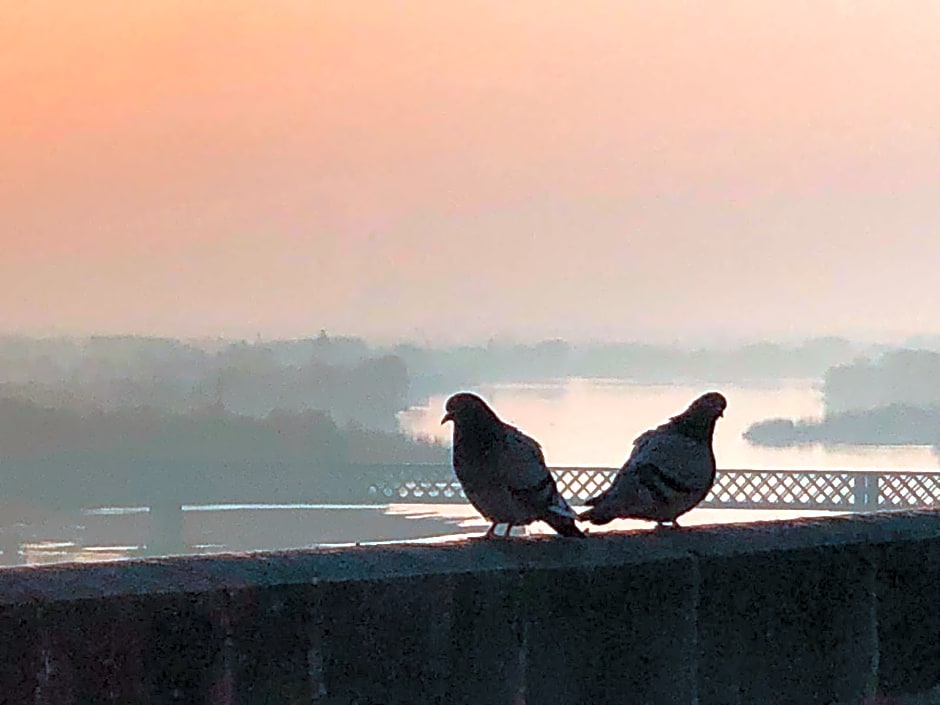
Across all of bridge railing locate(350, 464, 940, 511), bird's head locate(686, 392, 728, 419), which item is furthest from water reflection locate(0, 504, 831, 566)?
bird's head locate(686, 392, 728, 419)

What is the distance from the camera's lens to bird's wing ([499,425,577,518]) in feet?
14.7

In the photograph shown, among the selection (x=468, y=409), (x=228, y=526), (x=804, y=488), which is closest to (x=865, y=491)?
(x=804, y=488)

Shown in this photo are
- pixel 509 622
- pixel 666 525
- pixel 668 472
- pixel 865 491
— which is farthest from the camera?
pixel 865 491

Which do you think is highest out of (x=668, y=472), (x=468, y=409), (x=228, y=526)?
(x=468, y=409)

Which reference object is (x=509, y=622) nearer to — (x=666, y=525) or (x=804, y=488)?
(x=666, y=525)

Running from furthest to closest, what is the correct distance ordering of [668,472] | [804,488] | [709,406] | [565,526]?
1. [804,488]
2. [709,406]
3. [668,472]
4. [565,526]

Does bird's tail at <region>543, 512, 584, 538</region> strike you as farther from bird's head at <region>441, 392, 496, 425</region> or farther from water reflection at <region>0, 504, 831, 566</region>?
water reflection at <region>0, 504, 831, 566</region>

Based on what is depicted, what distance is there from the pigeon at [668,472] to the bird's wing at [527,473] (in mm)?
113

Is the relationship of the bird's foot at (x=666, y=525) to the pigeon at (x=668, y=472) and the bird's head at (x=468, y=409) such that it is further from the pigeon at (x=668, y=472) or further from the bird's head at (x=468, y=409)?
the bird's head at (x=468, y=409)

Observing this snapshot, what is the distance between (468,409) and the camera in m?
4.73

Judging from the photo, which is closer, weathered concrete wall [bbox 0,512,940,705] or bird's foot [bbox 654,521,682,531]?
weathered concrete wall [bbox 0,512,940,705]

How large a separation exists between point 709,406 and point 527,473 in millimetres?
963

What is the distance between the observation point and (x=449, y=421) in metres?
4.82

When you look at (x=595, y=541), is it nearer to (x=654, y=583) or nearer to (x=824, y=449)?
(x=654, y=583)
